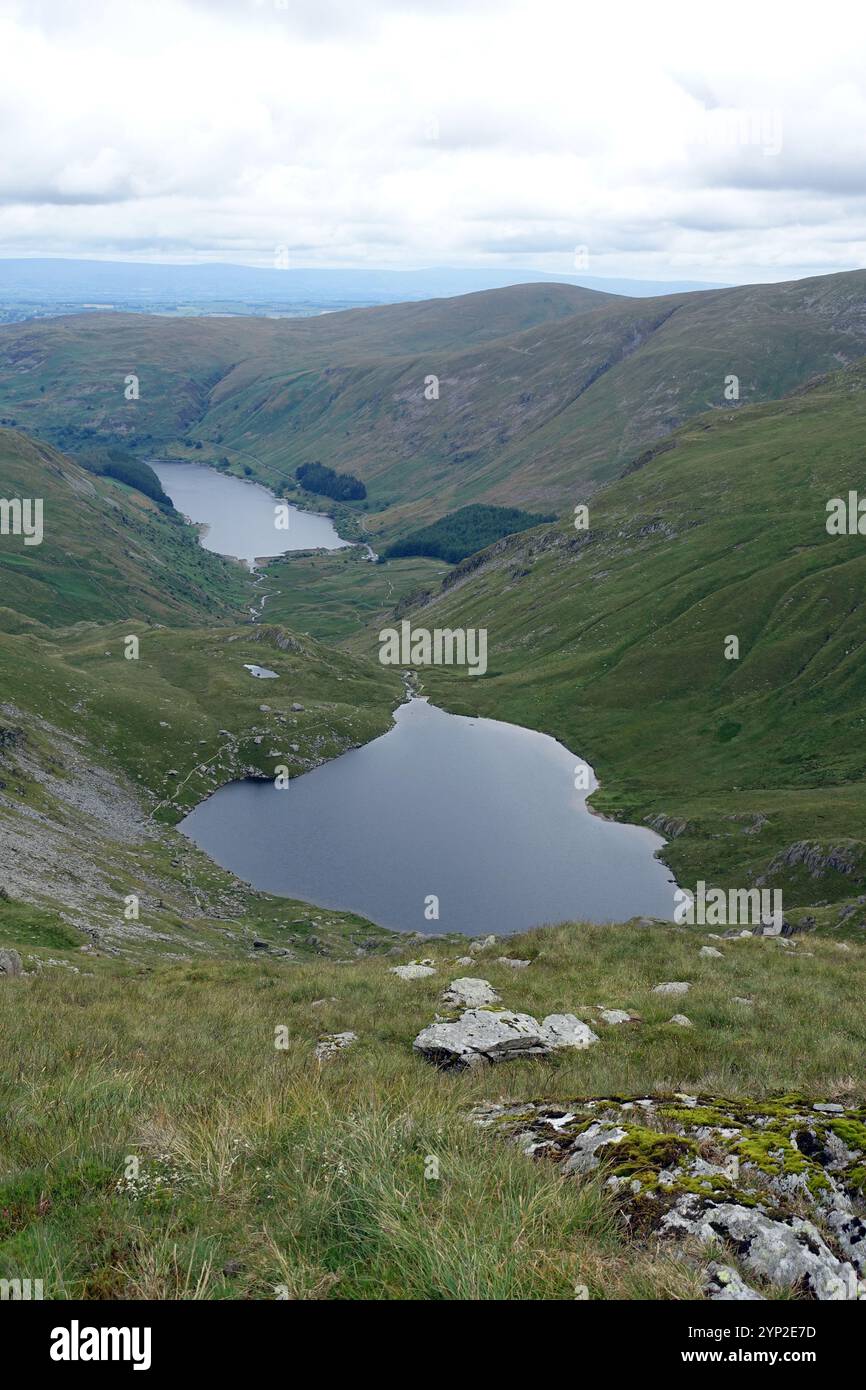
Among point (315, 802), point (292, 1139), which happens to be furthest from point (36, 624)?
point (292, 1139)

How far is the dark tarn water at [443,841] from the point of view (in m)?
81.9

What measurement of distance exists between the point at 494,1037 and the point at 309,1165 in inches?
400

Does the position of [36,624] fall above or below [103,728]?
above

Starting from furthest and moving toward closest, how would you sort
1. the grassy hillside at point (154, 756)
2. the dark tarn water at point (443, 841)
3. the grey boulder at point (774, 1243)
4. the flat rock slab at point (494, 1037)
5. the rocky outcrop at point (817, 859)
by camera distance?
the dark tarn water at point (443, 841) < the rocky outcrop at point (817, 859) < the grassy hillside at point (154, 756) < the flat rock slab at point (494, 1037) < the grey boulder at point (774, 1243)

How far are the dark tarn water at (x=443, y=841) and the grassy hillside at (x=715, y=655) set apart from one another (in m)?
7.14

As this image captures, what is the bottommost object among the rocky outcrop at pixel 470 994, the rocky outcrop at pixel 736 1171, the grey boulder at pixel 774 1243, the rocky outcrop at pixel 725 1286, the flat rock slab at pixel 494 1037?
the rocky outcrop at pixel 470 994

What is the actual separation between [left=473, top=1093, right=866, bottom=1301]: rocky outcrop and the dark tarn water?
6616 centimetres

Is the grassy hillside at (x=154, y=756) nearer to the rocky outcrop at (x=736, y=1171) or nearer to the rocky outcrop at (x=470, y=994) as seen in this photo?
the rocky outcrop at (x=470, y=994)

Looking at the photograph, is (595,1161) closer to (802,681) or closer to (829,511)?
(802,681)

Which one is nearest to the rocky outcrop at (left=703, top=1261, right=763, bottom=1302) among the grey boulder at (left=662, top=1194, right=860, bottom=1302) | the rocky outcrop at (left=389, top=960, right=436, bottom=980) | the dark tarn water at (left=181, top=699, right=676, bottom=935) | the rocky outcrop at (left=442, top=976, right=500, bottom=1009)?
the grey boulder at (left=662, top=1194, right=860, bottom=1302)

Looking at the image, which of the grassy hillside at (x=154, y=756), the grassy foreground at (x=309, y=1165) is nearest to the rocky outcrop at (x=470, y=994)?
the grassy foreground at (x=309, y=1165)

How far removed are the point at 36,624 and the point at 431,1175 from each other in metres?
175

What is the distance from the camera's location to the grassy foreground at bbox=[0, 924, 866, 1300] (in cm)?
600
